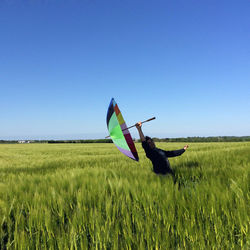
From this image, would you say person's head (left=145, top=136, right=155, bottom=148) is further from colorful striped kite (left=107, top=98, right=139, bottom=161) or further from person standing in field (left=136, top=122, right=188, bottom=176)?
colorful striped kite (left=107, top=98, right=139, bottom=161)

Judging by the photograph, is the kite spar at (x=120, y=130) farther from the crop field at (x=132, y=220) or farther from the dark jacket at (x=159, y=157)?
the crop field at (x=132, y=220)

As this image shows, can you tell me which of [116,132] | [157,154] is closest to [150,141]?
[157,154]

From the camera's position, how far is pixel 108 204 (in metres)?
1.94

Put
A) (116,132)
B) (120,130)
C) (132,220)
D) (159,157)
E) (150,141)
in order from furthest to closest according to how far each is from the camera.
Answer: (159,157) < (150,141) < (116,132) < (120,130) < (132,220)

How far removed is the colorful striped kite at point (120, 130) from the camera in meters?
2.70

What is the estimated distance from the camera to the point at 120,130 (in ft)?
8.98

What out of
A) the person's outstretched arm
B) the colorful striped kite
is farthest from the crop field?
the person's outstretched arm

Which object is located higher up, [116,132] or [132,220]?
[116,132]

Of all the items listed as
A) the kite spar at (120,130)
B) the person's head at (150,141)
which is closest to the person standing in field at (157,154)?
the person's head at (150,141)

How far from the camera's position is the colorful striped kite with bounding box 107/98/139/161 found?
8.87ft

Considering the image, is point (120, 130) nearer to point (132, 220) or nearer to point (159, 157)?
point (159, 157)

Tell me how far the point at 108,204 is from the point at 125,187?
0.39 meters

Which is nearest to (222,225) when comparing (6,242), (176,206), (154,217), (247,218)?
(247,218)

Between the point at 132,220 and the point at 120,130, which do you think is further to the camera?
the point at 120,130
